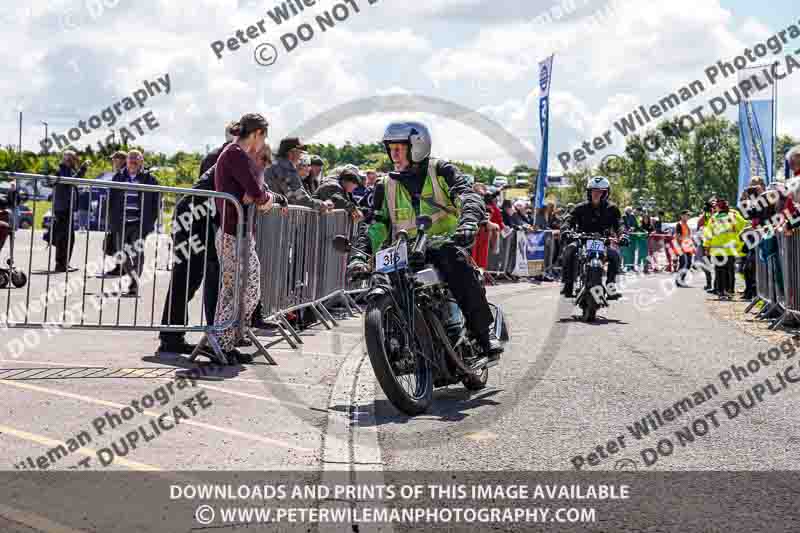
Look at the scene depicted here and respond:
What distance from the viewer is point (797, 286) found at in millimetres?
12156

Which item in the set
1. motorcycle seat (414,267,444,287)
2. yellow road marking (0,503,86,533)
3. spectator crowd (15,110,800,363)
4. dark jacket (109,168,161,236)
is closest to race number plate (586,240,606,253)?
spectator crowd (15,110,800,363)

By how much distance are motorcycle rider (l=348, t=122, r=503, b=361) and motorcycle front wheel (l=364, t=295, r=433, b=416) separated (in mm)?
616

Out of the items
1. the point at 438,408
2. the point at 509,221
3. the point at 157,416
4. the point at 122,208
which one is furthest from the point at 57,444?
the point at 509,221

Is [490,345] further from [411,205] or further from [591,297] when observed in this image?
[591,297]

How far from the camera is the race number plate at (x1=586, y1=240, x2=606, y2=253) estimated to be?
580 inches

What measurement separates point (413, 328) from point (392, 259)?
1.49 feet

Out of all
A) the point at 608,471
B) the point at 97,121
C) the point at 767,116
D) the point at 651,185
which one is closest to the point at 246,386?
the point at 608,471

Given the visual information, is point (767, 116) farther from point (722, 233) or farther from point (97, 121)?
point (97, 121)

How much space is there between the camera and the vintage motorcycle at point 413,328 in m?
6.38

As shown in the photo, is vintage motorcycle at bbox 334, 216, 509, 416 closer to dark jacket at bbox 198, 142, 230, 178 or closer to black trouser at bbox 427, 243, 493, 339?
black trouser at bbox 427, 243, 493, 339

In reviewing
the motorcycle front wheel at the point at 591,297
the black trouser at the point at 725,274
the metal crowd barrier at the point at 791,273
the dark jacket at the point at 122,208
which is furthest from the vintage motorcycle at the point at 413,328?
the black trouser at the point at 725,274

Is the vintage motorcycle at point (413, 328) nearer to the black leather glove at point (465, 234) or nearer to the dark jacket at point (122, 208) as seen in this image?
the black leather glove at point (465, 234)

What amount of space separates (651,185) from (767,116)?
286 feet

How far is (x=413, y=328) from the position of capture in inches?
267
